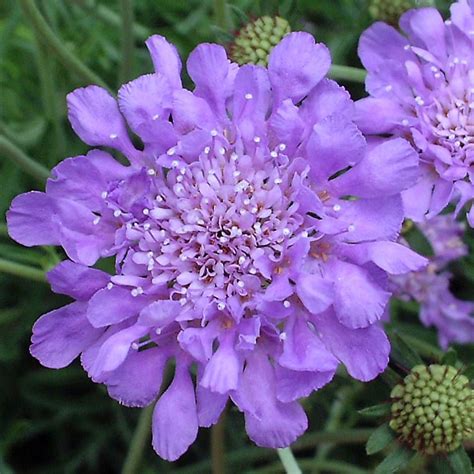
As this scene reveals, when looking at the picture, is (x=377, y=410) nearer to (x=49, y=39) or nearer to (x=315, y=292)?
(x=315, y=292)

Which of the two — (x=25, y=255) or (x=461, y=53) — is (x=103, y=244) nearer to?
(x=25, y=255)

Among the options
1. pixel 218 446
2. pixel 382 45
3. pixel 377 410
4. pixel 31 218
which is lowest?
pixel 218 446

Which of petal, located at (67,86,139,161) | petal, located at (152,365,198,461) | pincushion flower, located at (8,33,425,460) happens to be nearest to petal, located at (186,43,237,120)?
pincushion flower, located at (8,33,425,460)

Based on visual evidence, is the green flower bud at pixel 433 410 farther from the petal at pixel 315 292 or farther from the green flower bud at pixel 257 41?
the green flower bud at pixel 257 41

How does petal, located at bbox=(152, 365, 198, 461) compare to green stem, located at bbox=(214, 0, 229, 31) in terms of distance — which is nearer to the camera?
petal, located at bbox=(152, 365, 198, 461)

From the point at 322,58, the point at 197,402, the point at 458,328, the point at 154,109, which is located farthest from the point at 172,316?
the point at 458,328

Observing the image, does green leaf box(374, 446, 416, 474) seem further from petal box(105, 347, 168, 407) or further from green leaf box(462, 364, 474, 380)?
petal box(105, 347, 168, 407)

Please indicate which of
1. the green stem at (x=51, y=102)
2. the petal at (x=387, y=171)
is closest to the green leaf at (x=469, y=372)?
the petal at (x=387, y=171)

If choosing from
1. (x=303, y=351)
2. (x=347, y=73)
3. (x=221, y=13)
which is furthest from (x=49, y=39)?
(x=303, y=351)
